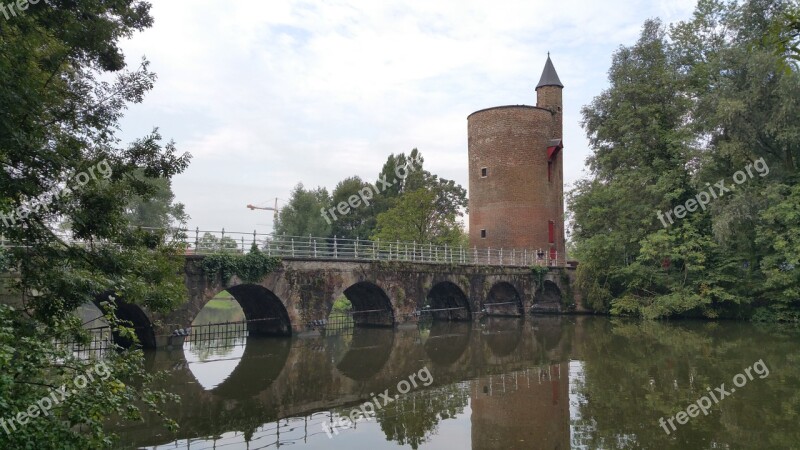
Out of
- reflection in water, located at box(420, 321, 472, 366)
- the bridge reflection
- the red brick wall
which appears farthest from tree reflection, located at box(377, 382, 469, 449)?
the red brick wall

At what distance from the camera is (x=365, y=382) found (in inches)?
464

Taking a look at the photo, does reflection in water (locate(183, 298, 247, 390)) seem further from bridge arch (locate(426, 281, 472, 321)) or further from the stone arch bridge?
bridge arch (locate(426, 281, 472, 321))

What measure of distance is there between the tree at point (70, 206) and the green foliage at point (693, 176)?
21113 millimetres

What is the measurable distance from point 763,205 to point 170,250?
73.7 ft

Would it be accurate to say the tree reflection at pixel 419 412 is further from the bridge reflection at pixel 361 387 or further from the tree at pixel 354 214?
the tree at pixel 354 214

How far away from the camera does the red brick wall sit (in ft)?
101

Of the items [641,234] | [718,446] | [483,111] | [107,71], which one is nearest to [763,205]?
[641,234]

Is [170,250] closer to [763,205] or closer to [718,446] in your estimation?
[718,446]

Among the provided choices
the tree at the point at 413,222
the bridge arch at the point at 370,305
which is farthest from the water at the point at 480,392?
the tree at the point at 413,222

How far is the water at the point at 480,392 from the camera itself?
7.90 metres

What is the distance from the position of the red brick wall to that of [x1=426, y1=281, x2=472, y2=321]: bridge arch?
19.5 ft

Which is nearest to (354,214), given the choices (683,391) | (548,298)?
(548,298)

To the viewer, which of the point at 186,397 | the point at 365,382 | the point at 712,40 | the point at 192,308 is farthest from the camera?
the point at 712,40

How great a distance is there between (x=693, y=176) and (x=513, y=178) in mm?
9576
